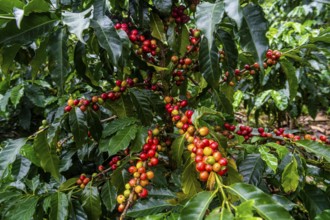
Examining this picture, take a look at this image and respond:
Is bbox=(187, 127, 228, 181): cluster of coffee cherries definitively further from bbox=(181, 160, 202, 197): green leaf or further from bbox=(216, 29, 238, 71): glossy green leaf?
bbox=(216, 29, 238, 71): glossy green leaf

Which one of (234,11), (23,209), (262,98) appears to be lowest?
(262,98)

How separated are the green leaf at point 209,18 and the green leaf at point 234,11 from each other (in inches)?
1.1

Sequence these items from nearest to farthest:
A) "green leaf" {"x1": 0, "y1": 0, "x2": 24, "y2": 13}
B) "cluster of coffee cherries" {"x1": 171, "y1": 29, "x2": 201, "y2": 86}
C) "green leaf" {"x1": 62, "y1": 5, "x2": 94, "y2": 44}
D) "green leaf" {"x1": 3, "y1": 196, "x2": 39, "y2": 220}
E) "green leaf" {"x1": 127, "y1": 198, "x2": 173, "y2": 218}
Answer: "green leaf" {"x1": 62, "y1": 5, "x2": 94, "y2": 44} → "green leaf" {"x1": 0, "y1": 0, "x2": 24, "y2": 13} → "green leaf" {"x1": 127, "y1": 198, "x2": 173, "y2": 218} → "green leaf" {"x1": 3, "y1": 196, "x2": 39, "y2": 220} → "cluster of coffee cherries" {"x1": 171, "y1": 29, "x2": 201, "y2": 86}

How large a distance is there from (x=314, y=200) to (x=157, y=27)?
0.84 meters

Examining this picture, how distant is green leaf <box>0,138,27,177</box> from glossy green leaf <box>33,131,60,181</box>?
71 millimetres

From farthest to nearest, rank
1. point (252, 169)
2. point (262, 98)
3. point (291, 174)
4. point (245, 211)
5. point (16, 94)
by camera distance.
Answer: point (262, 98)
point (16, 94)
point (252, 169)
point (291, 174)
point (245, 211)

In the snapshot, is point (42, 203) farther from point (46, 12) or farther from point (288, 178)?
point (288, 178)

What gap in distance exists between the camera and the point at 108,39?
0.81 metres

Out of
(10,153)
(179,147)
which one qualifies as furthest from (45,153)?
(179,147)

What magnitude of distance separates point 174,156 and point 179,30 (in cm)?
52

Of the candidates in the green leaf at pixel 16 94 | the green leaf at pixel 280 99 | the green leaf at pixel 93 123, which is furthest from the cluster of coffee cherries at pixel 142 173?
the green leaf at pixel 280 99

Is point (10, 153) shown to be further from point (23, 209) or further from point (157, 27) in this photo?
point (157, 27)

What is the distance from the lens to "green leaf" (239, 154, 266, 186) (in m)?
1.05

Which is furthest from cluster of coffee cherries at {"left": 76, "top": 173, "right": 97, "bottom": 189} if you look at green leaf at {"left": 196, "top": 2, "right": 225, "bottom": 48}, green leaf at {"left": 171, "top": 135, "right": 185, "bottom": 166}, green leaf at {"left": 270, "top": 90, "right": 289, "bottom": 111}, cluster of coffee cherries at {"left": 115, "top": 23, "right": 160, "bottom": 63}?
green leaf at {"left": 270, "top": 90, "right": 289, "bottom": 111}
